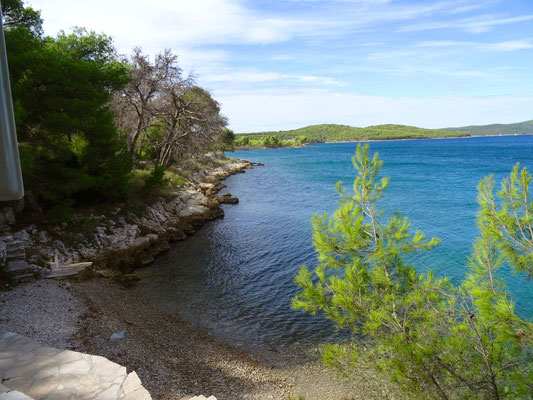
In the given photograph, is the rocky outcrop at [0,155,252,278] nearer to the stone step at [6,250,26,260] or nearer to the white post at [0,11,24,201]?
the stone step at [6,250,26,260]

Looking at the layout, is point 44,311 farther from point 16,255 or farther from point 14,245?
point 14,245

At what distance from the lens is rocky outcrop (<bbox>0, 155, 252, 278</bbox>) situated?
490 inches

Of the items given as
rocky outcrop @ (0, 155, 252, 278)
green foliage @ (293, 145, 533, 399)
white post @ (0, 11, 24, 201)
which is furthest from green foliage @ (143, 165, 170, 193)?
white post @ (0, 11, 24, 201)

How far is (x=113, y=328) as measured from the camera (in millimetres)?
9992

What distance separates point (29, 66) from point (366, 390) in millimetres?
16743

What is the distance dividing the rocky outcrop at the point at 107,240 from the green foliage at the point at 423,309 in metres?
10.9

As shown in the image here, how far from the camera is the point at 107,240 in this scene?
53.4ft

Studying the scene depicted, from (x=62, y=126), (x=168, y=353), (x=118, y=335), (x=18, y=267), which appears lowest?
(x=168, y=353)

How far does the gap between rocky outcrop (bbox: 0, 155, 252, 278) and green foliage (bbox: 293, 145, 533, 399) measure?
35.7 feet

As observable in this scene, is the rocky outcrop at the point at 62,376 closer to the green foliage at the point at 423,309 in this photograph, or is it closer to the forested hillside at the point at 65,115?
the green foliage at the point at 423,309

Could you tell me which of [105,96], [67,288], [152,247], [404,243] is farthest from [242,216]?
[404,243]

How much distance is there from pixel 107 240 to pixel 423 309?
14.8 meters

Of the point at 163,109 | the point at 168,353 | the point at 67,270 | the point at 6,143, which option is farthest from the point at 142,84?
the point at 6,143

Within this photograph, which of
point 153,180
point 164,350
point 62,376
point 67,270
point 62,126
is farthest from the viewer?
point 153,180
